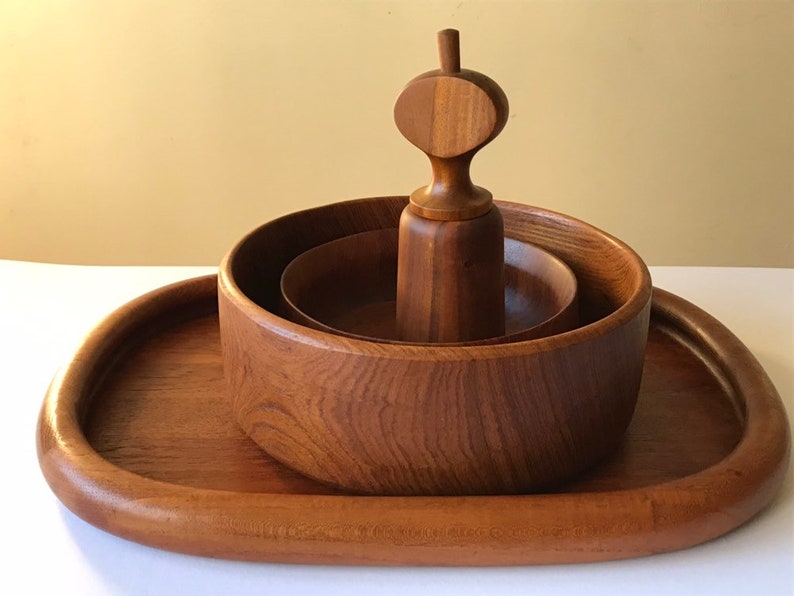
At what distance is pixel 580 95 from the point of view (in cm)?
109

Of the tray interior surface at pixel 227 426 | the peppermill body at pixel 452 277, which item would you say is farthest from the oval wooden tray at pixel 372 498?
the peppermill body at pixel 452 277

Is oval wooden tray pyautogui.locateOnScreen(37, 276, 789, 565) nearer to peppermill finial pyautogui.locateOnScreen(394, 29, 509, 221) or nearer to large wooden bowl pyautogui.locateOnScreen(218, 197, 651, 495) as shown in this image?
large wooden bowl pyautogui.locateOnScreen(218, 197, 651, 495)

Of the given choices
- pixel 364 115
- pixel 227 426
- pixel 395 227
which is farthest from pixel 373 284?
pixel 364 115

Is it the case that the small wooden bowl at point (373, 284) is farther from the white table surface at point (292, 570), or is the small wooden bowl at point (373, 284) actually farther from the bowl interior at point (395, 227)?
the white table surface at point (292, 570)

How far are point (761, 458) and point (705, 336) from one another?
16 centimetres

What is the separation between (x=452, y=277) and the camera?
20.2 inches

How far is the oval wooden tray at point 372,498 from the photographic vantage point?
406 mm

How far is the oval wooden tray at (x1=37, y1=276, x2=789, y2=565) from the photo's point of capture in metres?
0.41

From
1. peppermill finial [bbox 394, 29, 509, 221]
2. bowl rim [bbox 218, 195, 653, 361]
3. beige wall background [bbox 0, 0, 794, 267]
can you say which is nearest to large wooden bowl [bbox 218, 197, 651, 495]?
bowl rim [bbox 218, 195, 653, 361]

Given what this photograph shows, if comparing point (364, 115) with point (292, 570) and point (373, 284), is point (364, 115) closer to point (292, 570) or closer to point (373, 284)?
point (373, 284)

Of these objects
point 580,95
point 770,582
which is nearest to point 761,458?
point 770,582

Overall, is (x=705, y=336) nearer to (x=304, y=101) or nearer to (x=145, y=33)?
(x=304, y=101)

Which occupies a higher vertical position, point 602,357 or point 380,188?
point 602,357

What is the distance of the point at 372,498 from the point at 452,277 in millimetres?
150
